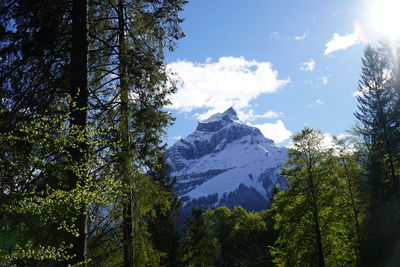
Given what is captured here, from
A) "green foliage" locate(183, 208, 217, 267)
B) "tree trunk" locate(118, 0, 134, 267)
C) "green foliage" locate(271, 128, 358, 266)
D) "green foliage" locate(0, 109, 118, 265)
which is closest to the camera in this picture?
"green foliage" locate(0, 109, 118, 265)

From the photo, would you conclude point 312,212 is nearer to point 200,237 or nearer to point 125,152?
point 125,152

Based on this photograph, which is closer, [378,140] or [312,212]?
[312,212]

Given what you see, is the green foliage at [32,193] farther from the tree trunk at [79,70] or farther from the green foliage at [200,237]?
the green foliage at [200,237]

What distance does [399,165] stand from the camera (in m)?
24.4

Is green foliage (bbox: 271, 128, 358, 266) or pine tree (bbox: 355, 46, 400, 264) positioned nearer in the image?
green foliage (bbox: 271, 128, 358, 266)

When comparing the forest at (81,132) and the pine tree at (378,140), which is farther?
the pine tree at (378,140)

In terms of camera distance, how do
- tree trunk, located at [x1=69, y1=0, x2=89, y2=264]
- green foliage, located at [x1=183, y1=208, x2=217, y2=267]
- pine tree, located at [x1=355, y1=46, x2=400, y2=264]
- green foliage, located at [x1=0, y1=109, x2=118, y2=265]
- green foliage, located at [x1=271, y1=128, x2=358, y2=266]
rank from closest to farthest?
1. green foliage, located at [x1=0, y1=109, x2=118, y2=265]
2. tree trunk, located at [x1=69, y1=0, x2=89, y2=264]
3. green foliage, located at [x1=271, y1=128, x2=358, y2=266]
4. pine tree, located at [x1=355, y1=46, x2=400, y2=264]
5. green foliage, located at [x1=183, y1=208, x2=217, y2=267]

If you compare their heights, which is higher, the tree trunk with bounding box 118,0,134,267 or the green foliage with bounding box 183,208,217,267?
the tree trunk with bounding box 118,0,134,267

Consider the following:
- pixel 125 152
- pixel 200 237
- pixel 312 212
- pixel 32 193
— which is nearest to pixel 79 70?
pixel 125 152

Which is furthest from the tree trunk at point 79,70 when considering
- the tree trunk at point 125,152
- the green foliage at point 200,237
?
the green foliage at point 200,237

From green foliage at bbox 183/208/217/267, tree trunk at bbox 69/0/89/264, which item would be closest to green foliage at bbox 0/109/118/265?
tree trunk at bbox 69/0/89/264

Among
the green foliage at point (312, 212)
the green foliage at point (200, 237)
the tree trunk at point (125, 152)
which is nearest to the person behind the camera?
the tree trunk at point (125, 152)

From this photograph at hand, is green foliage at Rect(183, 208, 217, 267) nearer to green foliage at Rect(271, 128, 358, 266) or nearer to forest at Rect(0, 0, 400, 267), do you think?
green foliage at Rect(271, 128, 358, 266)

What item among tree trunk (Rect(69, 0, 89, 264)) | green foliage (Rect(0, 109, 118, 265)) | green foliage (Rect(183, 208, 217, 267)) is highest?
tree trunk (Rect(69, 0, 89, 264))
